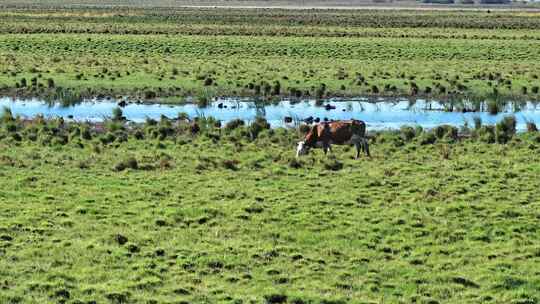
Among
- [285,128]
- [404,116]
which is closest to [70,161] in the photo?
[285,128]

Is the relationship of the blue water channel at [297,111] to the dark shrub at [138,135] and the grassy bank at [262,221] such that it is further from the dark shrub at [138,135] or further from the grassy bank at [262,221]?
the grassy bank at [262,221]

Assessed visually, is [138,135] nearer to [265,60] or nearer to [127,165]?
[127,165]

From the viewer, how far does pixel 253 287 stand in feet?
41.0

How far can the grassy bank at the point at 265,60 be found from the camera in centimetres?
3878

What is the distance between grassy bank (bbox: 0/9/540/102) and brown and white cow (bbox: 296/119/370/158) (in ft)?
44.0

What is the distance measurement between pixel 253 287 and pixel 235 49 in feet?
165

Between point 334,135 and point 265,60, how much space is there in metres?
30.6

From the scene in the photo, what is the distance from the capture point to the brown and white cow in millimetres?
23141

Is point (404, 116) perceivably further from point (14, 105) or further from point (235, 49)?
point (235, 49)

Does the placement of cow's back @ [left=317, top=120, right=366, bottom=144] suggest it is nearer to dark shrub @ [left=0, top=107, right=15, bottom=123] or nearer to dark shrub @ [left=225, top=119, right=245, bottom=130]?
dark shrub @ [left=225, top=119, right=245, bottom=130]

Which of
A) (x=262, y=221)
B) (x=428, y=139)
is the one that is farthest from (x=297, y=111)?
(x=262, y=221)

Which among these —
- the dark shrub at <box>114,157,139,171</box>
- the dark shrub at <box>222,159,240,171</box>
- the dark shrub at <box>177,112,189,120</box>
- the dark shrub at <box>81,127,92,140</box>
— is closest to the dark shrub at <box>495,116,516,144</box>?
the dark shrub at <box>222,159,240,171</box>

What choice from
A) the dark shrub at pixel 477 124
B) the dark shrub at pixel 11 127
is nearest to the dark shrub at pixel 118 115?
the dark shrub at pixel 11 127

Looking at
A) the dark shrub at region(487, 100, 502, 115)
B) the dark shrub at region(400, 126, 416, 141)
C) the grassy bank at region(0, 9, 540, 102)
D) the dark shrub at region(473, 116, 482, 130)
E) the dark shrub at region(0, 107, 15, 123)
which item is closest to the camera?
the dark shrub at region(400, 126, 416, 141)
